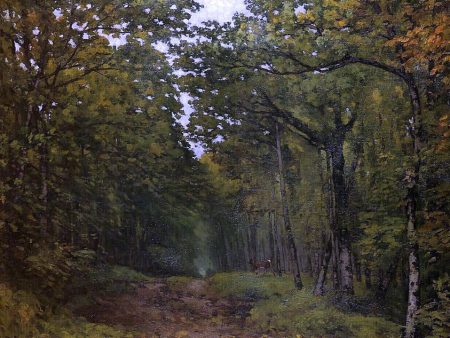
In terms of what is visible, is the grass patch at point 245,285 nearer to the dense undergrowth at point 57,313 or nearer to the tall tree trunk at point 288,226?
the tall tree trunk at point 288,226

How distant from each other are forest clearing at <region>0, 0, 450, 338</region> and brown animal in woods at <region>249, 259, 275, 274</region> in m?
0.08

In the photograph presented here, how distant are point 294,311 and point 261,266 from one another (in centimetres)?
121

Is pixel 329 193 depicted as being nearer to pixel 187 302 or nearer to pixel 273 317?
pixel 273 317

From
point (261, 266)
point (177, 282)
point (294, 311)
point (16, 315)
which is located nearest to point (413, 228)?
point (294, 311)

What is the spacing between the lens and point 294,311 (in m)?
8.79

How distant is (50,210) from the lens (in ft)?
24.1

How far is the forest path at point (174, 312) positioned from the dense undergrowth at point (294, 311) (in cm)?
27

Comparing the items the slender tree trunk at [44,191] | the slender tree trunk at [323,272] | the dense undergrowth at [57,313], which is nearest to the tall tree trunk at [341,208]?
the slender tree trunk at [323,272]

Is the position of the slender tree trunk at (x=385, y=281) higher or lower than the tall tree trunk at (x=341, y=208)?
lower

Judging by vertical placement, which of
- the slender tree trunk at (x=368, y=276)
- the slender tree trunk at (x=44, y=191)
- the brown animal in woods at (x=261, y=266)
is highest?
the slender tree trunk at (x=44, y=191)

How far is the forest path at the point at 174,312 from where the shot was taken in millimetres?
7746

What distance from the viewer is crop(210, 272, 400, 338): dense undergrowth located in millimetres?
7824

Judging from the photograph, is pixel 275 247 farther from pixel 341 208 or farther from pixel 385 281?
pixel 385 281

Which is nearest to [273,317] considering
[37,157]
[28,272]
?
[28,272]
